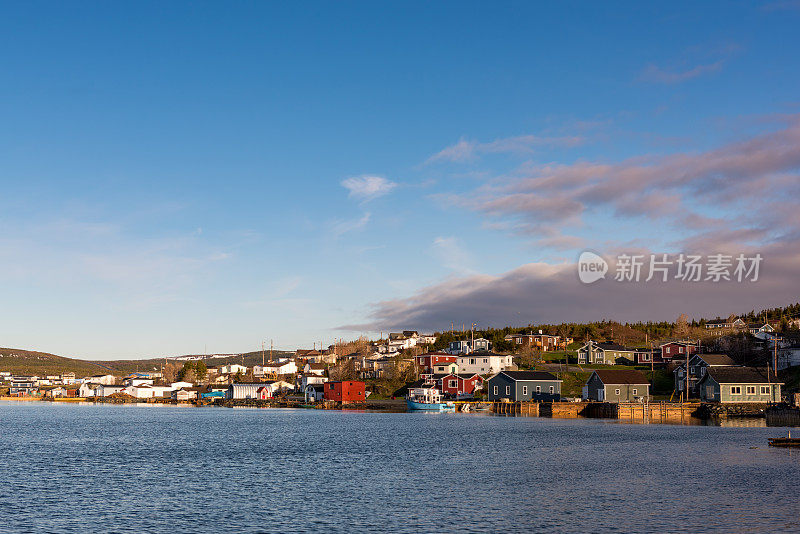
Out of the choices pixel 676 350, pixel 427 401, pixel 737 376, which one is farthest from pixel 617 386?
pixel 676 350

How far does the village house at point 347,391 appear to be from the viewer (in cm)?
16450

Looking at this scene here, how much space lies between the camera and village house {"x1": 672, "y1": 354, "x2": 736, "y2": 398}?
407ft

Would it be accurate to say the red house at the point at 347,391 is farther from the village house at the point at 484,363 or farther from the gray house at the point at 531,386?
the gray house at the point at 531,386

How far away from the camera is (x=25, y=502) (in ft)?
122

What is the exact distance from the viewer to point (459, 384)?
148m

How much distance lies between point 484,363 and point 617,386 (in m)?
43.6

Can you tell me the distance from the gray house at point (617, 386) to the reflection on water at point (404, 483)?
37311 mm

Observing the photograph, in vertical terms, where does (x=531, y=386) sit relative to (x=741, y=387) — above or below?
below

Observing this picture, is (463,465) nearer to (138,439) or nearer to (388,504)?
(388,504)

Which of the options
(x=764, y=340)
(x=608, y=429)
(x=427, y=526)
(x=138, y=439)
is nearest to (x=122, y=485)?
(x=427, y=526)

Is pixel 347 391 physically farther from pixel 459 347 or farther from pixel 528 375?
pixel 528 375

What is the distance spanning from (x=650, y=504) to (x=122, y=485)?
99.4 ft

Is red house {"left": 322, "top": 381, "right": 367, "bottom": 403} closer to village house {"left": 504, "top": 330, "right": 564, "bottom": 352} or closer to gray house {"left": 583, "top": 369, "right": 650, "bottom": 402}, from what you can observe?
village house {"left": 504, "top": 330, "right": 564, "bottom": 352}

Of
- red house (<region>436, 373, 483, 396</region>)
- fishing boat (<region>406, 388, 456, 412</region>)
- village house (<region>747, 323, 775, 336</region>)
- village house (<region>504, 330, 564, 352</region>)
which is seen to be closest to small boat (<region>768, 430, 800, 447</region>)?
fishing boat (<region>406, 388, 456, 412</region>)
